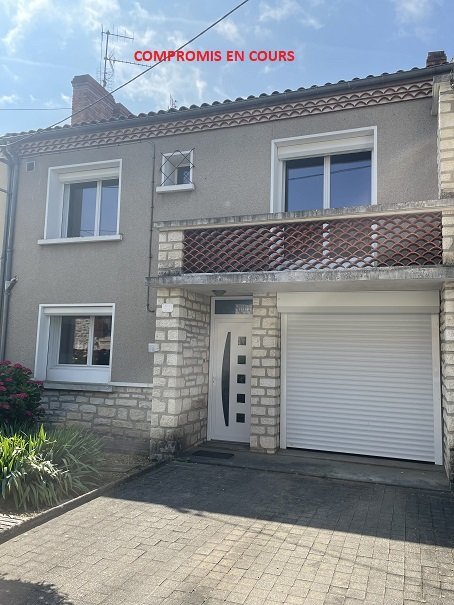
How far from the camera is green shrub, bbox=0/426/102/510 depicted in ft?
17.5

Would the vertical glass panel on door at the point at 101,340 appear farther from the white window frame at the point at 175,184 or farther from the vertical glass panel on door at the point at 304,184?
the vertical glass panel on door at the point at 304,184

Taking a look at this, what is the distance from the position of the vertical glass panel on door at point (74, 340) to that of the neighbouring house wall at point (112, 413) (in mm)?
790

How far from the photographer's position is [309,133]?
7992mm

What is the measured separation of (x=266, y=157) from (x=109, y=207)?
3571 mm

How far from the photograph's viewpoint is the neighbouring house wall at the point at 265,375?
25.8 feet

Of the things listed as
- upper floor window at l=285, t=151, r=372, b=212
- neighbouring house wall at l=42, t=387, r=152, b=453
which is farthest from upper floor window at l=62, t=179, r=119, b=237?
upper floor window at l=285, t=151, r=372, b=212

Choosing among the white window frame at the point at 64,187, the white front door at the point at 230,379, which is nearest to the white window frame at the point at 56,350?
the white window frame at the point at 64,187

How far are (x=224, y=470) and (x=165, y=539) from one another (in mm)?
2358

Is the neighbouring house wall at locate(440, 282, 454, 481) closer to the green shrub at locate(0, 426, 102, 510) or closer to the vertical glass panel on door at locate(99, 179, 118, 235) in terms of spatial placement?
the green shrub at locate(0, 426, 102, 510)

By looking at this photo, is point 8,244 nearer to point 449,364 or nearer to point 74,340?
point 74,340

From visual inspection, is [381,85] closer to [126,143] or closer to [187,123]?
[187,123]

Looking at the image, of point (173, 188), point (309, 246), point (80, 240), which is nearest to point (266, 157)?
point (173, 188)

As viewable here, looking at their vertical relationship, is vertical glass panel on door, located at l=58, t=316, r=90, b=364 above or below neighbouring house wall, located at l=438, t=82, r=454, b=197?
below

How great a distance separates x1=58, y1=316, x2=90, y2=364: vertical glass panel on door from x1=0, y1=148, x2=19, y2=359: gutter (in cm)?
122
